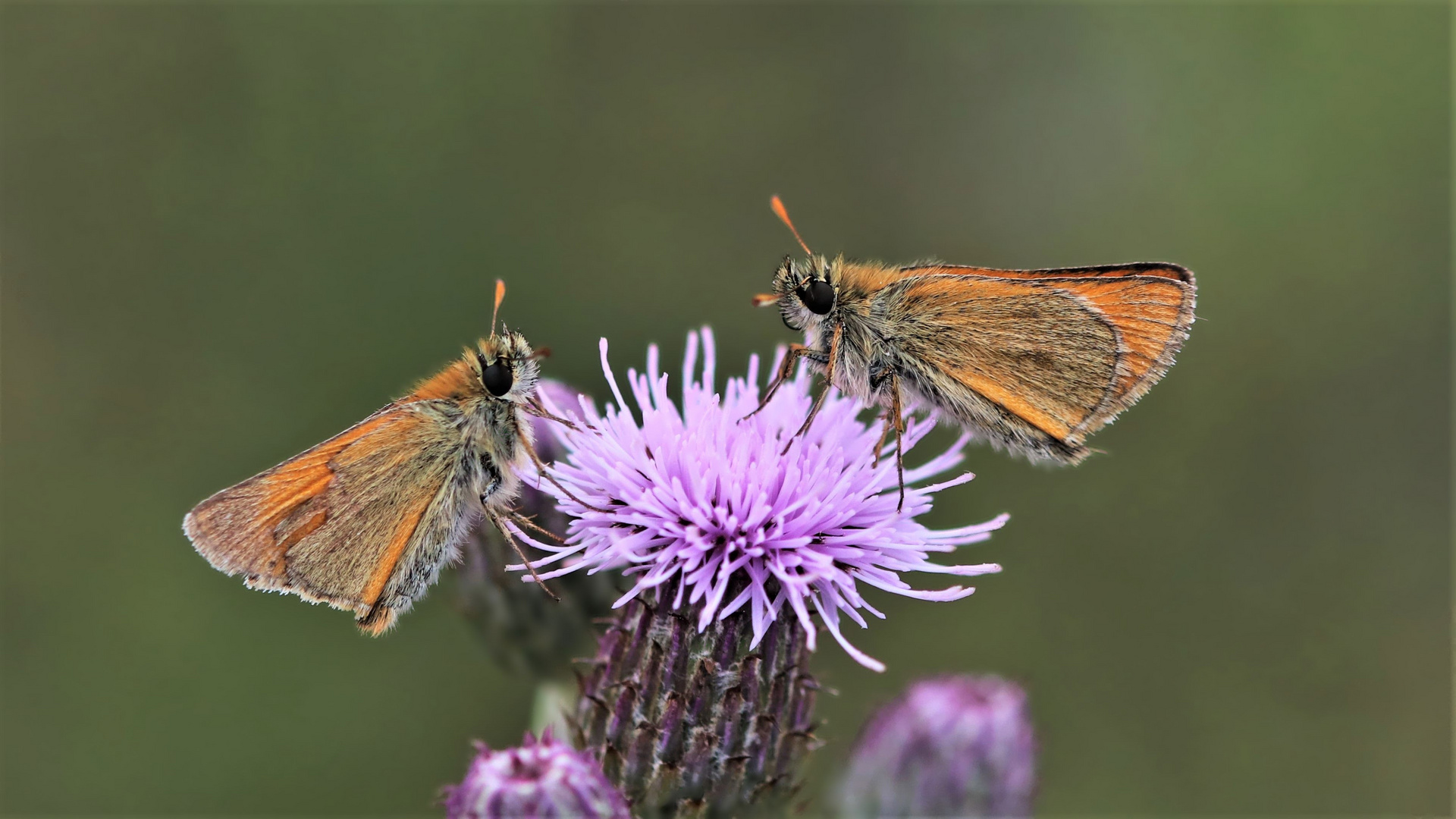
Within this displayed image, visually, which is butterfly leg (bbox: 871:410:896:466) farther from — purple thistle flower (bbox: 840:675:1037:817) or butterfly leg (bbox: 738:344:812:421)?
purple thistle flower (bbox: 840:675:1037:817)

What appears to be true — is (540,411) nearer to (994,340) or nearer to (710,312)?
(994,340)

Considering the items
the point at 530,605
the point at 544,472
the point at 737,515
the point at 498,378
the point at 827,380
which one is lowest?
the point at 737,515

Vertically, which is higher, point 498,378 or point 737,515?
point 498,378

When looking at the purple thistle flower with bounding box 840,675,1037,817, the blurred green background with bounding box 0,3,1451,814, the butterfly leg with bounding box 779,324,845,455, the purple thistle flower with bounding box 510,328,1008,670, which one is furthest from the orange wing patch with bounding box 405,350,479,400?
the blurred green background with bounding box 0,3,1451,814

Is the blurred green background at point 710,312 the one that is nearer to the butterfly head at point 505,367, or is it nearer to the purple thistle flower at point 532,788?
the butterfly head at point 505,367

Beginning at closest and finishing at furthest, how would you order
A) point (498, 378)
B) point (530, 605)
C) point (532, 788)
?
point (532, 788), point (498, 378), point (530, 605)

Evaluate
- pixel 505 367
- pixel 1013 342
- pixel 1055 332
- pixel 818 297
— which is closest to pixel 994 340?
pixel 1013 342

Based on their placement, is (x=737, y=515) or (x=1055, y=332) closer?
(x=737, y=515)
